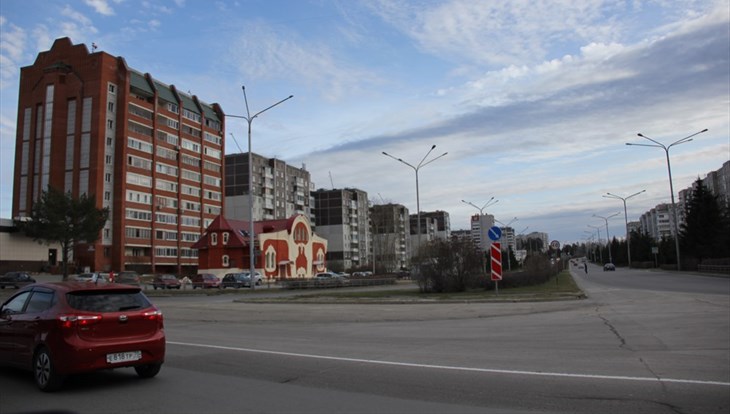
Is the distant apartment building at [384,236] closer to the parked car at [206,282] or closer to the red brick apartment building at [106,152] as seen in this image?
the red brick apartment building at [106,152]

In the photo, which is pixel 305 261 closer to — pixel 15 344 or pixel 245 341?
pixel 245 341

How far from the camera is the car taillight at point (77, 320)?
7895mm

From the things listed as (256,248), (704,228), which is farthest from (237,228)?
(704,228)

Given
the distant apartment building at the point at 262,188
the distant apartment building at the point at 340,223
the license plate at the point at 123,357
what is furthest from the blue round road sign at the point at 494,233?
the distant apartment building at the point at 340,223

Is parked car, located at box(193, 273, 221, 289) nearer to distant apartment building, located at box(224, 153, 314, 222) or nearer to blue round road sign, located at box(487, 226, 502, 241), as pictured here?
blue round road sign, located at box(487, 226, 502, 241)

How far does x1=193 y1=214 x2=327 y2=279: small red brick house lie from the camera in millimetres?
73438

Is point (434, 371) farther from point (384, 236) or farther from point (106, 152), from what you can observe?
point (384, 236)

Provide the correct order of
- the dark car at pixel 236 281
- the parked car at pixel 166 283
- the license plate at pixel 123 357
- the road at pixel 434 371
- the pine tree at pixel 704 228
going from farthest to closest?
the pine tree at pixel 704 228 → the dark car at pixel 236 281 → the parked car at pixel 166 283 → the license plate at pixel 123 357 → the road at pixel 434 371

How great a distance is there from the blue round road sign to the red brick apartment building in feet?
235

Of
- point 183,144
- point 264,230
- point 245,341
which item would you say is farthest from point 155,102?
point 245,341

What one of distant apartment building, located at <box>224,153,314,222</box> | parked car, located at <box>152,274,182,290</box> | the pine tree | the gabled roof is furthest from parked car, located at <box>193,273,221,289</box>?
distant apartment building, located at <box>224,153,314,222</box>

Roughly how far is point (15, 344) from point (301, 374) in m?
4.47

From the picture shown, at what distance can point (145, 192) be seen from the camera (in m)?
92.0

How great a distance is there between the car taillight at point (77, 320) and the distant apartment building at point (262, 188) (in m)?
118
